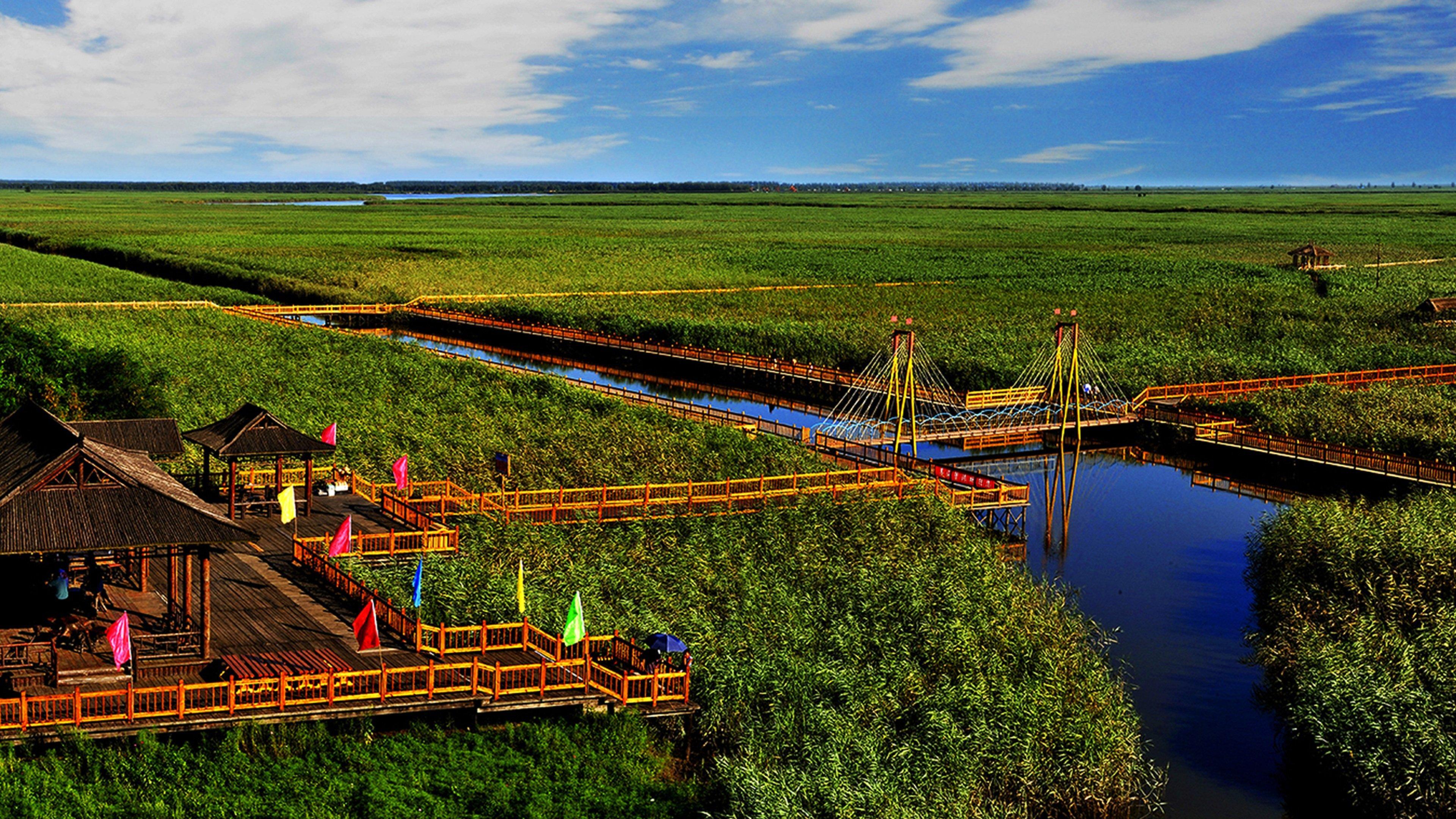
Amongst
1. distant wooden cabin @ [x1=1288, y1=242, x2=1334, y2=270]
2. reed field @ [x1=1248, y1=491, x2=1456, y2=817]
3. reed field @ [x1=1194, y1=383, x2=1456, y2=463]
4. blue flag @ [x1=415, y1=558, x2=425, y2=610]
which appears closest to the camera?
reed field @ [x1=1248, y1=491, x2=1456, y2=817]

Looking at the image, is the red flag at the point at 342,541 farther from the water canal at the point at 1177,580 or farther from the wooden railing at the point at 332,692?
the water canal at the point at 1177,580

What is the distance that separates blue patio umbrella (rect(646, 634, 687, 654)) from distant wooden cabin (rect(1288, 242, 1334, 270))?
10782 cm

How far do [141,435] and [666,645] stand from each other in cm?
1626

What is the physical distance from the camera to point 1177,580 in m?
35.8

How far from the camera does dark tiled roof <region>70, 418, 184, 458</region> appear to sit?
31.9m

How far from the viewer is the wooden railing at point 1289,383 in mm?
58406

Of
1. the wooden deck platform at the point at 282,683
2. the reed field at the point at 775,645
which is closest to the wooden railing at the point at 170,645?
the wooden deck platform at the point at 282,683

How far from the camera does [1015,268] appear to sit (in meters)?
124

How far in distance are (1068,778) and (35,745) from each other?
16.3 metres

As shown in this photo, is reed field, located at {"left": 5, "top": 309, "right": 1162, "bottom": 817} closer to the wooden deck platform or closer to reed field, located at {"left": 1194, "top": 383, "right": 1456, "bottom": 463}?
the wooden deck platform

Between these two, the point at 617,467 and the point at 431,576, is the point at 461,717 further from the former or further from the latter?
the point at 617,467

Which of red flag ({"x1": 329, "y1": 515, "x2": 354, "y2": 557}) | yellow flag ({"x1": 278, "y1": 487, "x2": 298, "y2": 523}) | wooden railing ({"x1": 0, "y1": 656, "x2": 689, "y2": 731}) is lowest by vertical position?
wooden railing ({"x1": 0, "y1": 656, "x2": 689, "y2": 731})

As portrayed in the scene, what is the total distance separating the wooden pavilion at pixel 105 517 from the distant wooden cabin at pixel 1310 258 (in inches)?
4427

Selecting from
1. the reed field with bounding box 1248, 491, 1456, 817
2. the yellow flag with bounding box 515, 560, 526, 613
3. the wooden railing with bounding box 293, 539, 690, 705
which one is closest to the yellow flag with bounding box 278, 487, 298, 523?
the wooden railing with bounding box 293, 539, 690, 705
